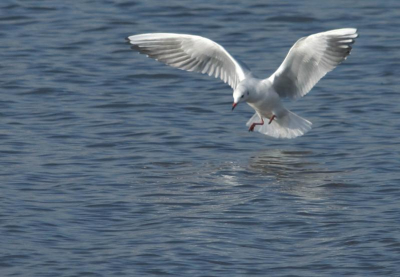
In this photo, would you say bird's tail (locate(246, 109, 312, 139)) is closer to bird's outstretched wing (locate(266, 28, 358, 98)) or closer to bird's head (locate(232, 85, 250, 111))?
bird's outstretched wing (locate(266, 28, 358, 98))

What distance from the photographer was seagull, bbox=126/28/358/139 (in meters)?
9.30

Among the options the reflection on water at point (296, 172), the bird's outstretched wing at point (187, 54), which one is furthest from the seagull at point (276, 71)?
the reflection on water at point (296, 172)

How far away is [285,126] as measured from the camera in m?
9.98

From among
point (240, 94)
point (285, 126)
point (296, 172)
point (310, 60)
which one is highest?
point (310, 60)

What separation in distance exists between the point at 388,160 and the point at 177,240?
2.91 metres

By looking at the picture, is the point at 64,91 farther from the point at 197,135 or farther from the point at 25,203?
the point at 25,203

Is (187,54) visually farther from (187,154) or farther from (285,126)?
(285,126)

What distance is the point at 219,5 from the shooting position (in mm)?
15742

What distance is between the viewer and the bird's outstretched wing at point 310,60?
9.16m

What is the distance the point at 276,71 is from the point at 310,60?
34 centimetres

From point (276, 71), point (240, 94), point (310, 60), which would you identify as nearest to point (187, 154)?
point (240, 94)

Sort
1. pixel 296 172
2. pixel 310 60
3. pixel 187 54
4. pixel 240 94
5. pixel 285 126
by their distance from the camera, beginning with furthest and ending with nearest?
pixel 187 54 → pixel 285 126 → pixel 310 60 → pixel 240 94 → pixel 296 172

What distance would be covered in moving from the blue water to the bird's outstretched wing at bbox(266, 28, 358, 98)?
0.64 meters

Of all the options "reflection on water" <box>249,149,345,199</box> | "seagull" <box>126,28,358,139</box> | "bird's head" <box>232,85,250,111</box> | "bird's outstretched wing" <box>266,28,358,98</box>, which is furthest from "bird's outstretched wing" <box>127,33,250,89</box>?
"reflection on water" <box>249,149,345,199</box>
